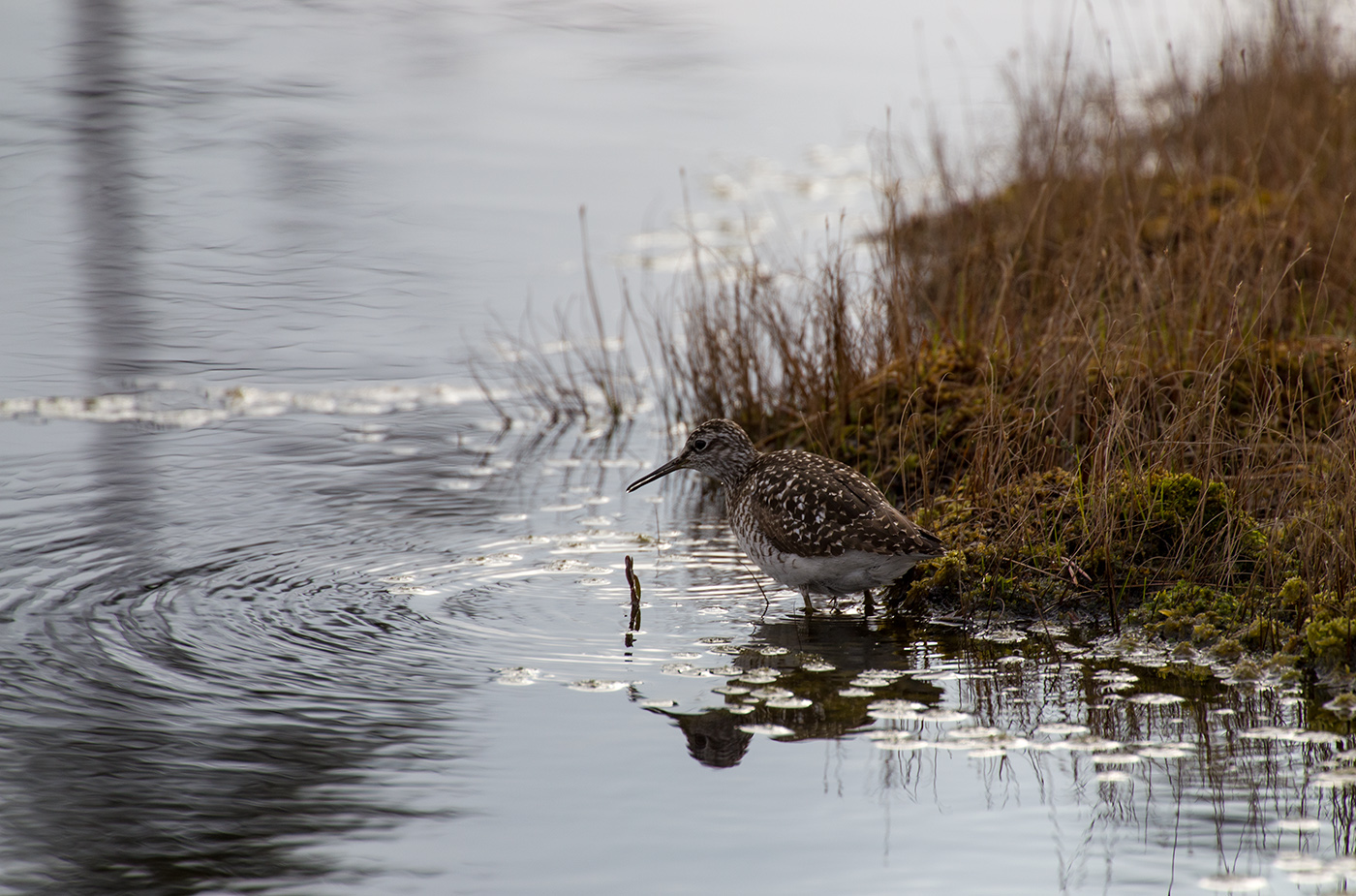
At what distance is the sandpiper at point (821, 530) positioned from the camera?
741cm

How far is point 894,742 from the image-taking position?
20.1 ft

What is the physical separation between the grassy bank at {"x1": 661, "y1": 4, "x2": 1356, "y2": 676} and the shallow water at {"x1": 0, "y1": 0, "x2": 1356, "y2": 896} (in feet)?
1.61

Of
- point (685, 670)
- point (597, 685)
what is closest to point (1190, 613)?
point (685, 670)

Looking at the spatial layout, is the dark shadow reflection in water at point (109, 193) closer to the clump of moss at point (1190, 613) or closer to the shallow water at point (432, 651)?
the shallow water at point (432, 651)

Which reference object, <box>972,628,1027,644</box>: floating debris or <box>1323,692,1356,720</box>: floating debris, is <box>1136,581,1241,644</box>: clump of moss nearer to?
<box>972,628,1027,644</box>: floating debris

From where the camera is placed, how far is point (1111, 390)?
24.7 feet

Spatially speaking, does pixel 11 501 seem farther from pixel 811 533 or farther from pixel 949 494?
pixel 949 494

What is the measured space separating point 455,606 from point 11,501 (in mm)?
3826

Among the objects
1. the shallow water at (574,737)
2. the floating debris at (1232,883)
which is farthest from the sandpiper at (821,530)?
the floating debris at (1232,883)

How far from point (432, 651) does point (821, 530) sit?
217 cm

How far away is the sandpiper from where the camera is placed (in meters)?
7.41

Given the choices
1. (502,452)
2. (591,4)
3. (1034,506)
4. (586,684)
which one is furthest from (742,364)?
(591,4)

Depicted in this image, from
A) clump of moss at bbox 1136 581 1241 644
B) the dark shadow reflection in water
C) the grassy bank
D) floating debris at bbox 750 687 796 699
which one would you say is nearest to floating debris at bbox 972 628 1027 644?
the grassy bank

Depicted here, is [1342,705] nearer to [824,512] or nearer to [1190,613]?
[1190,613]
